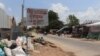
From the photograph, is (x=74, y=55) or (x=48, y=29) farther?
(x=48, y=29)

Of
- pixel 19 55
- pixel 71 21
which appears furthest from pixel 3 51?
pixel 71 21

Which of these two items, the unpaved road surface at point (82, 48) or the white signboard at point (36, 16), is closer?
the white signboard at point (36, 16)

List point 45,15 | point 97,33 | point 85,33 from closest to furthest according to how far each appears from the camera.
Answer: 1. point 45,15
2. point 97,33
3. point 85,33

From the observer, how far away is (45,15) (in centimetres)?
1309

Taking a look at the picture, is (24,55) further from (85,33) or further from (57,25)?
(57,25)

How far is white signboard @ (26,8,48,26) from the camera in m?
13.1

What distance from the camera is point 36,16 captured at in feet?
43.9

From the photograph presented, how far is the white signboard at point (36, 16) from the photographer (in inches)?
516

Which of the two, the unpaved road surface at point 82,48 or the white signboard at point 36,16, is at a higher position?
the white signboard at point 36,16

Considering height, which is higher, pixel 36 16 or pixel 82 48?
pixel 36 16

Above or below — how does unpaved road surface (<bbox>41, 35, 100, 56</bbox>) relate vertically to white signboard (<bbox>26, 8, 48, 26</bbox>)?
below

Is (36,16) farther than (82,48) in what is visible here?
No

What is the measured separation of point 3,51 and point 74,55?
29.8 feet

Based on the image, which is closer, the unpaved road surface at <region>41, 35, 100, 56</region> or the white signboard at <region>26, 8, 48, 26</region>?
the white signboard at <region>26, 8, 48, 26</region>
